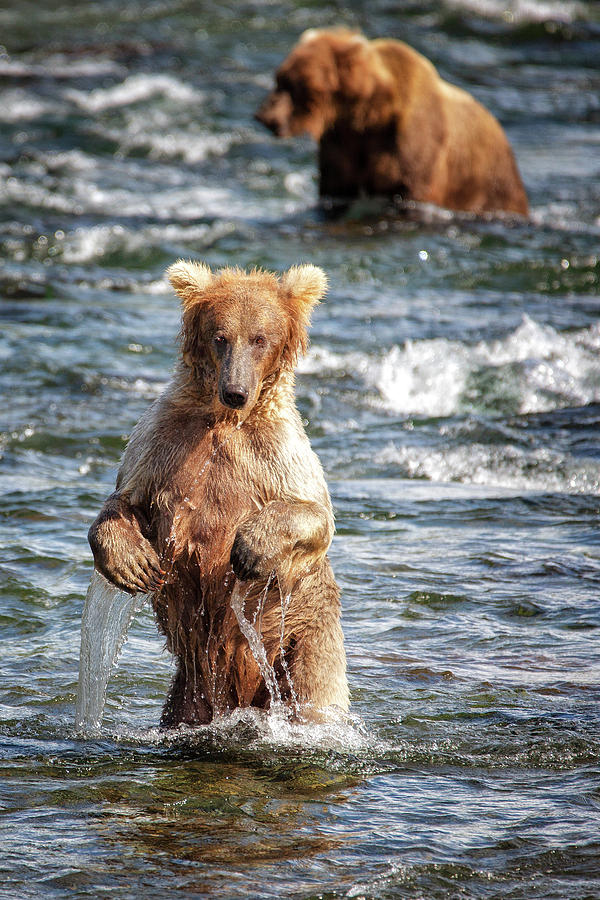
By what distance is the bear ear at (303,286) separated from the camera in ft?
16.8

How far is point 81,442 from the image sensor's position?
27.0 ft

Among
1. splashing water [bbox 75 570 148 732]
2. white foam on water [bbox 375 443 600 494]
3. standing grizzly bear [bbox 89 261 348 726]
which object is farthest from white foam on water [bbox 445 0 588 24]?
splashing water [bbox 75 570 148 732]

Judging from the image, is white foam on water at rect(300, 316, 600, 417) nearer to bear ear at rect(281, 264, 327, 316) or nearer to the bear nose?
bear ear at rect(281, 264, 327, 316)

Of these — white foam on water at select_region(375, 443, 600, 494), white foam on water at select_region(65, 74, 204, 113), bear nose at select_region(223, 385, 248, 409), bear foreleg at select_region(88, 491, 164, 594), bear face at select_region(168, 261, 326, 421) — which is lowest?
white foam on water at select_region(375, 443, 600, 494)

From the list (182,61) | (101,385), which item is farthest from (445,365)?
(182,61)

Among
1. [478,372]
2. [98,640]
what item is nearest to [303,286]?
[98,640]

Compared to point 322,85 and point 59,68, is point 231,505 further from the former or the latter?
point 59,68

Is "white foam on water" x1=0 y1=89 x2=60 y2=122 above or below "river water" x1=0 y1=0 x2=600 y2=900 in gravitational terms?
above

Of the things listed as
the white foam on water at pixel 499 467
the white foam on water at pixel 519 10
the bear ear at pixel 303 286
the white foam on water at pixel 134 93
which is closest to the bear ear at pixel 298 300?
the bear ear at pixel 303 286

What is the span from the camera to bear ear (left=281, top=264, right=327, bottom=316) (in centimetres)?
512

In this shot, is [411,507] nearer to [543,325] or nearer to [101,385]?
[101,385]

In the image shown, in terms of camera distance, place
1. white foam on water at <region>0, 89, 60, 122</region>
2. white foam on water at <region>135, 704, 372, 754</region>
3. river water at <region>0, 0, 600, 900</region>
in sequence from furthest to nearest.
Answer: white foam on water at <region>0, 89, 60, 122</region> < white foam on water at <region>135, 704, 372, 754</region> < river water at <region>0, 0, 600, 900</region>

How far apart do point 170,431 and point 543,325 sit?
20.5 ft

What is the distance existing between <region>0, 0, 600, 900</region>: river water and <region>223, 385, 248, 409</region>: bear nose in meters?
1.16
